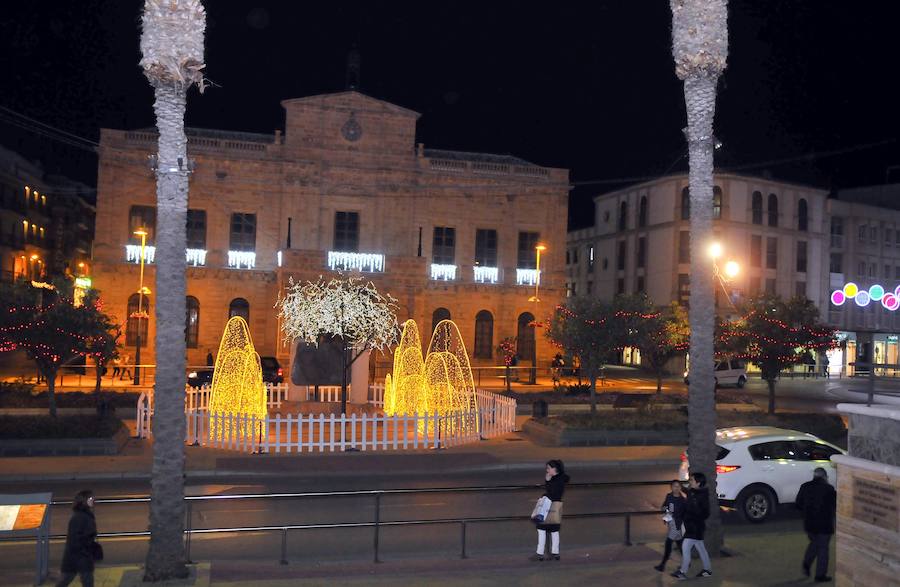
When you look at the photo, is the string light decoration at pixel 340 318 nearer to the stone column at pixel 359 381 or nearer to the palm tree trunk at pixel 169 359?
the stone column at pixel 359 381

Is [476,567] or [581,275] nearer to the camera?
[476,567]

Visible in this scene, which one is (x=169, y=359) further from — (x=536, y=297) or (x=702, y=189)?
(x=536, y=297)

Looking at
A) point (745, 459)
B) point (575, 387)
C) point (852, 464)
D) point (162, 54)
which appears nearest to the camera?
point (852, 464)

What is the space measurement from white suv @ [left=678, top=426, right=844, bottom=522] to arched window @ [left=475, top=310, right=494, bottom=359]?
3284 centimetres

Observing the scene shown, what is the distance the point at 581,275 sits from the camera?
7031 centimetres

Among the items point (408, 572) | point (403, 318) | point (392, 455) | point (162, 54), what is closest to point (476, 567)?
point (408, 572)

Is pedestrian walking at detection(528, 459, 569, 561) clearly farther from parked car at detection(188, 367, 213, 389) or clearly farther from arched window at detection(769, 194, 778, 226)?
arched window at detection(769, 194, 778, 226)

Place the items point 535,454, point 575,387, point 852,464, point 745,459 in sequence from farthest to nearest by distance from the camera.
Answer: point 575,387
point 535,454
point 745,459
point 852,464

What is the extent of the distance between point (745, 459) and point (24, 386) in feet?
79.3

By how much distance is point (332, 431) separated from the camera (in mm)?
18938

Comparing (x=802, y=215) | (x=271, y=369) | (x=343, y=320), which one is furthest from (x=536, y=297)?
(x=802, y=215)

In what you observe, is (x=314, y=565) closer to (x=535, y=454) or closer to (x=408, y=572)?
(x=408, y=572)

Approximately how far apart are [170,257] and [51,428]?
12.8 m

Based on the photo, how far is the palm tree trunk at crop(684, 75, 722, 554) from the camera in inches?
412
